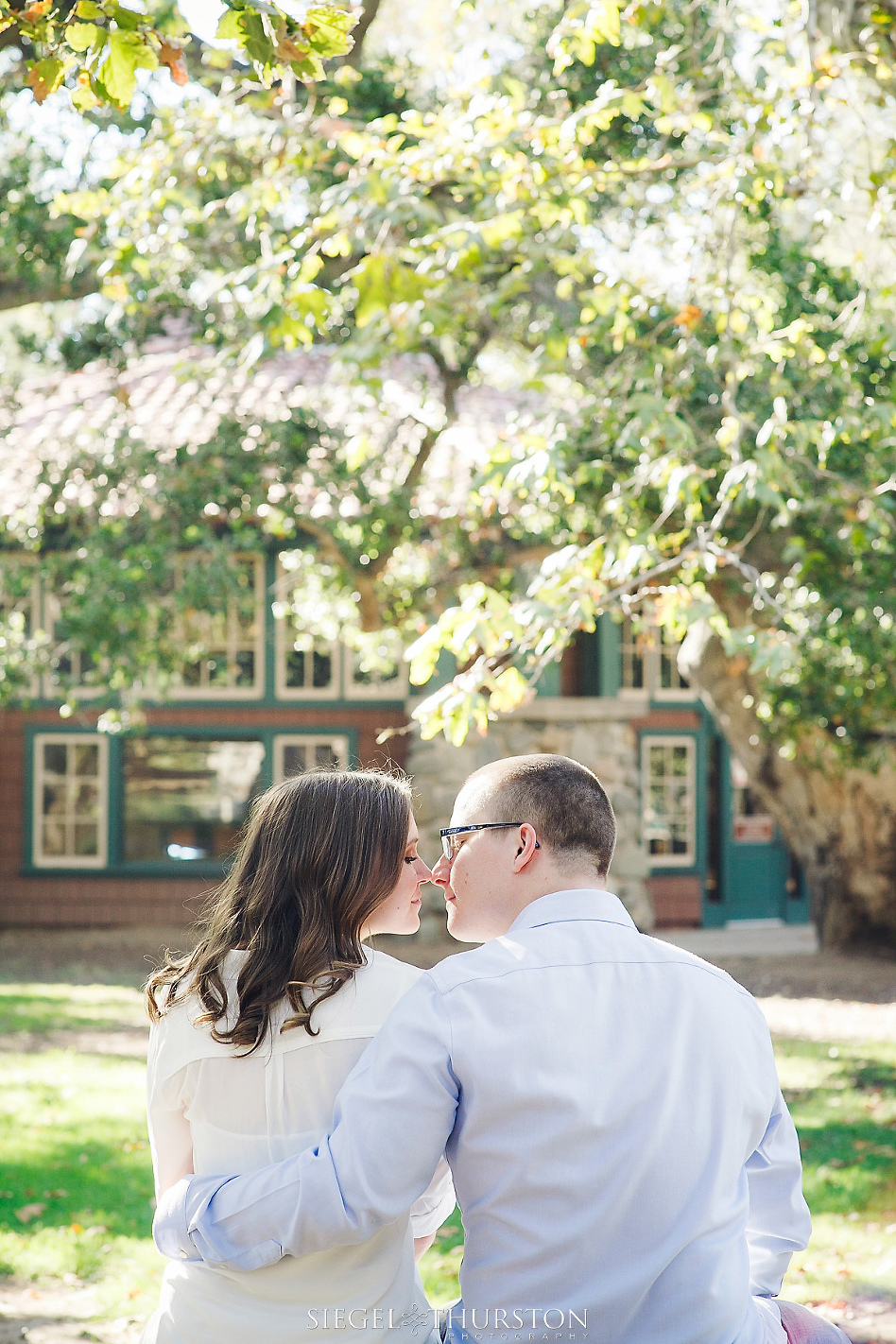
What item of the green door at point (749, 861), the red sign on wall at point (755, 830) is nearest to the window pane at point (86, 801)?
the green door at point (749, 861)

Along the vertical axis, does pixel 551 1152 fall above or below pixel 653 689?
below

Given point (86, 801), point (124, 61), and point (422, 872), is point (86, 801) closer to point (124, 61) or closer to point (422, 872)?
point (124, 61)

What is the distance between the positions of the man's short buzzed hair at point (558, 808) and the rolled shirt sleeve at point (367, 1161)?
0.36 metres

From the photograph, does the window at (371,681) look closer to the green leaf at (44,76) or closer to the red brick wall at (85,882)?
the red brick wall at (85,882)

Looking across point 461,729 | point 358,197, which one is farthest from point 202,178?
point 461,729

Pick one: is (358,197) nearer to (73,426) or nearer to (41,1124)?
(41,1124)

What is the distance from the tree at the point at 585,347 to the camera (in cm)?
468

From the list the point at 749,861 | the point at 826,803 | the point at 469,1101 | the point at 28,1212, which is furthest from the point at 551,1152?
the point at 749,861

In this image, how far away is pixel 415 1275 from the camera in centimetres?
212

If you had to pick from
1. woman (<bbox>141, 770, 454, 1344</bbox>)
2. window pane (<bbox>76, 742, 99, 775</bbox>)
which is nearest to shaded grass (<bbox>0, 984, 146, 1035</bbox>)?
window pane (<bbox>76, 742, 99, 775</bbox>)

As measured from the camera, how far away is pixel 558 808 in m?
2.07

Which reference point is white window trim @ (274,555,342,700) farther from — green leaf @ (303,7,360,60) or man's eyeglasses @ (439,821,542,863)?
man's eyeglasses @ (439,821,542,863)

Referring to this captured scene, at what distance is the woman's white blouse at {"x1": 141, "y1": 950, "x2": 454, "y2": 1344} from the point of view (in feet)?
6.39

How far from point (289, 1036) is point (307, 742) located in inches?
498
